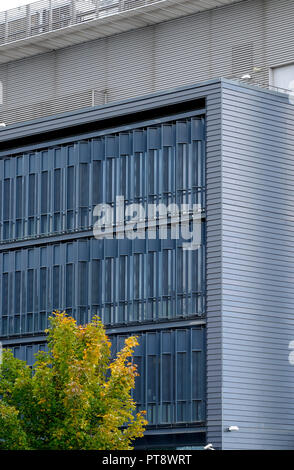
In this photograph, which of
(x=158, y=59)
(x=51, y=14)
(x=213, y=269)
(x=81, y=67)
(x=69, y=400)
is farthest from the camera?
(x=81, y=67)

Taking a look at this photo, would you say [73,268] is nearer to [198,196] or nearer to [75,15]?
[198,196]

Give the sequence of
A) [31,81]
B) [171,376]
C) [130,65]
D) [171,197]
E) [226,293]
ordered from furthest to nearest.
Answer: [31,81] → [130,65] → [171,197] → [171,376] → [226,293]

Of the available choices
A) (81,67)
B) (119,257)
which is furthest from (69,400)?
(81,67)

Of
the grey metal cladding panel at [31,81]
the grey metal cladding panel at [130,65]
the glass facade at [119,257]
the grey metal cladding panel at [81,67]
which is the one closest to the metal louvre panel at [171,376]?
the glass facade at [119,257]

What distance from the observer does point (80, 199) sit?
60250 mm

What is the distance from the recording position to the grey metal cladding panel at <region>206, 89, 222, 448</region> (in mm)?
52750

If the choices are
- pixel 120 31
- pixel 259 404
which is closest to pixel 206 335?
pixel 259 404

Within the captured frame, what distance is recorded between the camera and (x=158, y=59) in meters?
63.7

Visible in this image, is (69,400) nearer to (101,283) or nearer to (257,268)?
(257,268)

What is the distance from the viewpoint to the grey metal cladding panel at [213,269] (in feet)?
173

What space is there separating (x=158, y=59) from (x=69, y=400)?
83.8 feet

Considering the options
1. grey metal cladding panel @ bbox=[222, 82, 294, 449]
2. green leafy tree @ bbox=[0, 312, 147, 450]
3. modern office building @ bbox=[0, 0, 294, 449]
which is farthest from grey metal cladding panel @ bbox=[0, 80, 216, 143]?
green leafy tree @ bbox=[0, 312, 147, 450]

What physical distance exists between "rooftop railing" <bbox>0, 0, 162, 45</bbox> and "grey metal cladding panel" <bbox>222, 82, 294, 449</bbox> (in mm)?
9650
